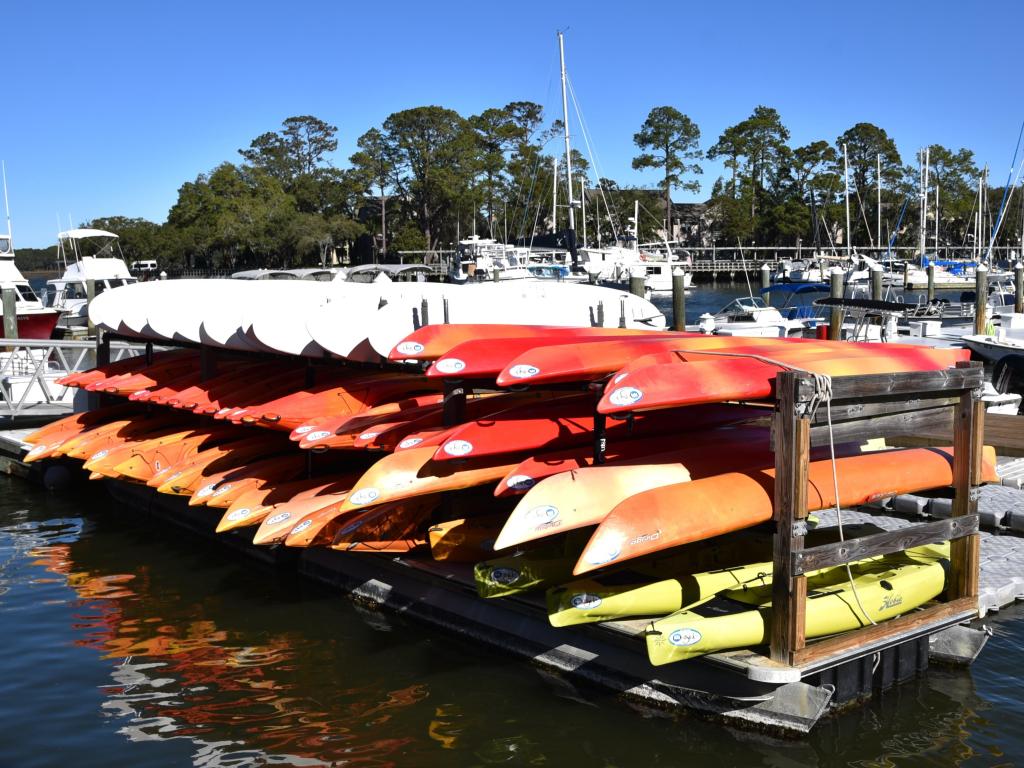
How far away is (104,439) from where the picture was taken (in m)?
12.6

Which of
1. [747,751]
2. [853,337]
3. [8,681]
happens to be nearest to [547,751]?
[747,751]

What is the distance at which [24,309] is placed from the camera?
2820 cm

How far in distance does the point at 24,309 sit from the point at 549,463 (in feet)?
83.6

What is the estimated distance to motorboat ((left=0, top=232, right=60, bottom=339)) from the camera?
90.5ft

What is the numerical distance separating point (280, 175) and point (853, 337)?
76.5m

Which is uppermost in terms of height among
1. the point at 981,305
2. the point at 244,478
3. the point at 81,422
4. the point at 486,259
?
the point at 486,259

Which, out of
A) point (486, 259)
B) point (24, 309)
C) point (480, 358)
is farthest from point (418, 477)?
point (486, 259)

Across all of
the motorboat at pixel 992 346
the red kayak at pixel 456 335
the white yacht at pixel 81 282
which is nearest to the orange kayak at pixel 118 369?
the red kayak at pixel 456 335

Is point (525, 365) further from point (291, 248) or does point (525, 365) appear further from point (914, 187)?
point (914, 187)

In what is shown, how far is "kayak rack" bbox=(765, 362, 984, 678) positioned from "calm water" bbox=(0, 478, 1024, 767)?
56cm

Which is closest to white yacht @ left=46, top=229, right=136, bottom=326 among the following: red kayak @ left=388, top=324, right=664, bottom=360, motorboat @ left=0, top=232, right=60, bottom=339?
motorboat @ left=0, top=232, right=60, bottom=339

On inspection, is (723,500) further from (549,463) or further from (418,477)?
(418,477)

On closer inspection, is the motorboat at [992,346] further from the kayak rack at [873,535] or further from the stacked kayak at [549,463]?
the kayak rack at [873,535]

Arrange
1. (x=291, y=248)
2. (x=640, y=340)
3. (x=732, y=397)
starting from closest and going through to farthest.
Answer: (x=732, y=397), (x=640, y=340), (x=291, y=248)
